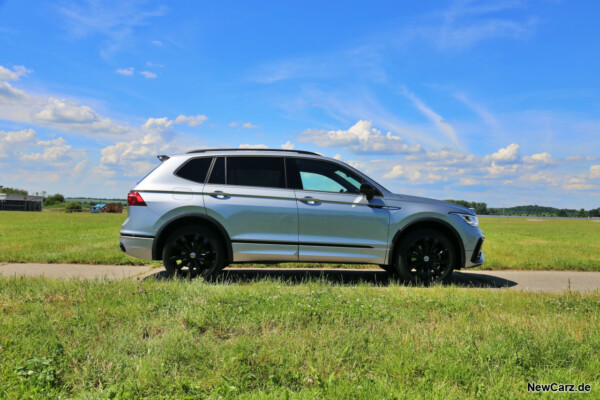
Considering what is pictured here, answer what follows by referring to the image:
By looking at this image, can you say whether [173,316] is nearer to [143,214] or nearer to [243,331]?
[243,331]

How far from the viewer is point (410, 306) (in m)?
4.68

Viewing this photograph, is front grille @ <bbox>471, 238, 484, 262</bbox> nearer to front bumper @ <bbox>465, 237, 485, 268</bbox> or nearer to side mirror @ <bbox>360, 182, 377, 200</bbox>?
front bumper @ <bbox>465, 237, 485, 268</bbox>

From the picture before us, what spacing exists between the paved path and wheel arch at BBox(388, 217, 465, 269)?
0.54 metres

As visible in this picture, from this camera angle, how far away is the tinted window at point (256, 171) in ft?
21.7

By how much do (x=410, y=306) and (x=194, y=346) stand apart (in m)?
2.44

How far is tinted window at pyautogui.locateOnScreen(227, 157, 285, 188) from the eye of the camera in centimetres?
662

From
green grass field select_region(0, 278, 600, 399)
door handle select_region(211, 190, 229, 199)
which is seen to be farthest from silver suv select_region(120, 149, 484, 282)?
green grass field select_region(0, 278, 600, 399)

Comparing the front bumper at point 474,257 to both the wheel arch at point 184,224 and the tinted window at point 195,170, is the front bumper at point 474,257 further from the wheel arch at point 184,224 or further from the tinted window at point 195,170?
the tinted window at point 195,170

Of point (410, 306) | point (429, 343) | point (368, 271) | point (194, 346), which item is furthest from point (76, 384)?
point (368, 271)

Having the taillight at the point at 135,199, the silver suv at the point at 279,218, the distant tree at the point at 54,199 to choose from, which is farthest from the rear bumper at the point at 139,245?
the distant tree at the point at 54,199

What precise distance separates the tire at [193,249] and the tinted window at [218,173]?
74cm

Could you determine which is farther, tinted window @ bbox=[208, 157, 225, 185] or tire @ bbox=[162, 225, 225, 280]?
tinted window @ bbox=[208, 157, 225, 185]

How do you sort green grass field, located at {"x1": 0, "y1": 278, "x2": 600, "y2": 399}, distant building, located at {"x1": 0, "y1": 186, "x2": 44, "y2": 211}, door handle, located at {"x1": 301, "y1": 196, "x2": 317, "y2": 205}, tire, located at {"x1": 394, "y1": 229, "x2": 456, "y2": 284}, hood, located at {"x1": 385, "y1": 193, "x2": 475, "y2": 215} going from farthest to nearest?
distant building, located at {"x1": 0, "y1": 186, "x2": 44, "y2": 211} < hood, located at {"x1": 385, "y1": 193, "x2": 475, "y2": 215} < tire, located at {"x1": 394, "y1": 229, "x2": 456, "y2": 284} < door handle, located at {"x1": 301, "y1": 196, "x2": 317, "y2": 205} < green grass field, located at {"x1": 0, "y1": 278, "x2": 600, "y2": 399}

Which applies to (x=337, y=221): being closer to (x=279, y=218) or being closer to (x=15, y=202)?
(x=279, y=218)
